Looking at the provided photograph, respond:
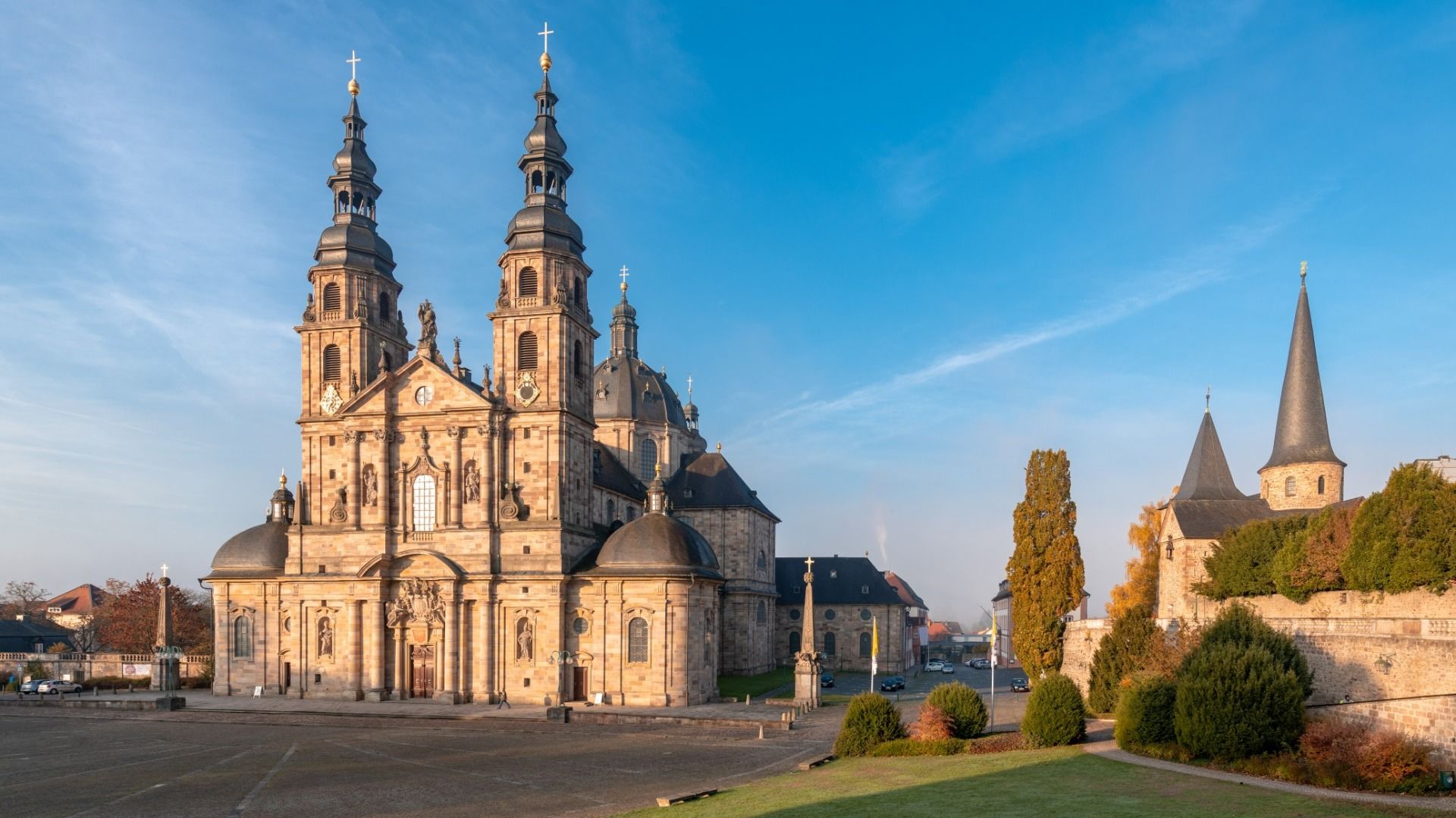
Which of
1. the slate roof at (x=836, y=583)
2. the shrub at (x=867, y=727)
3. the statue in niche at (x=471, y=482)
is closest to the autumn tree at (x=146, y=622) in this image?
the statue in niche at (x=471, y=482)

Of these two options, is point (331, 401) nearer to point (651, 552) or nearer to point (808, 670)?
point (651, 552)

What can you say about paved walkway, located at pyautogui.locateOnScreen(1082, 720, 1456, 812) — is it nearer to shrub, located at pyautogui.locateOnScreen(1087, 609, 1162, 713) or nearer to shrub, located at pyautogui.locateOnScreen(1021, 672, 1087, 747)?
shrub, located at pyautogui.locateOnScreen(1021, 672, 1087, 747)

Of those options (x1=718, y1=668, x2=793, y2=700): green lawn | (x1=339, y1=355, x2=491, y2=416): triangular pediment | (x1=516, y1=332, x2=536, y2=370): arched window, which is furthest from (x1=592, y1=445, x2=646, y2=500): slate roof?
(x1=718, y1=668, x2=793, y2=700): green lawn

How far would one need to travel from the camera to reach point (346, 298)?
2090 inches

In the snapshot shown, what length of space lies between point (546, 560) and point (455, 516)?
17.2 feet

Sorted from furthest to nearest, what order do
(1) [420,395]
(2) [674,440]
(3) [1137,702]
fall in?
1. (2) [674,440]
2. (1) [420,395]
3. (3) [1137,702]

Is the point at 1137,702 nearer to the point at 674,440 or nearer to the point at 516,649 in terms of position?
the point at 516,649

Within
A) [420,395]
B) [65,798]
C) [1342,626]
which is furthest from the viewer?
[420,395]

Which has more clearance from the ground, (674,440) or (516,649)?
(674,440)

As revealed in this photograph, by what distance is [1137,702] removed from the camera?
26109 mm

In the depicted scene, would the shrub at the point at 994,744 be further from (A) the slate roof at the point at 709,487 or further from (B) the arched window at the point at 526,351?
(A) the slate roof at the point at 709,487

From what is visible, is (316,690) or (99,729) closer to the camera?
(99,729)

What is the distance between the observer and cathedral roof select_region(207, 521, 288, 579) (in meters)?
51.7

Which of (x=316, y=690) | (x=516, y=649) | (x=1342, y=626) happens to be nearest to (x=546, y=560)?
(x=516, y=649)
